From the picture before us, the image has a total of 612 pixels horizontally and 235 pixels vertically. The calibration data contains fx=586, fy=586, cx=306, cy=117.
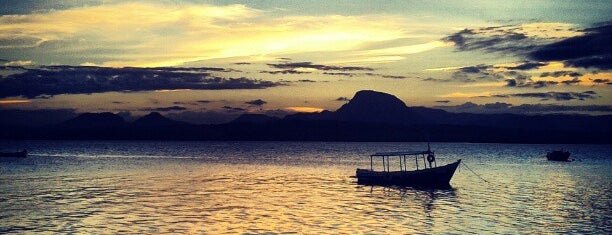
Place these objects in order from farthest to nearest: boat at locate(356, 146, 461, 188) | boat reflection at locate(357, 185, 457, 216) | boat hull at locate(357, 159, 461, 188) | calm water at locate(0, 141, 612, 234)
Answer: boat hull at locate(357, 159, 461, 188), boat at locate(356, 146, 461, 188), boat reflection at locate(357, 185, 457, 216), calm water at locate(0, 141, 612, 234)

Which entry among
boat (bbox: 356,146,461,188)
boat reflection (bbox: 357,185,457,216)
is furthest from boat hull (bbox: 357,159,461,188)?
boat reflection (bbox: 357,185,457,216)

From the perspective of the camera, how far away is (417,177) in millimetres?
80750

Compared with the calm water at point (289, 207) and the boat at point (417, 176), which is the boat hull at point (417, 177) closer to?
the boat at point (417, 176)

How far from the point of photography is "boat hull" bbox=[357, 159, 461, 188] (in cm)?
7969

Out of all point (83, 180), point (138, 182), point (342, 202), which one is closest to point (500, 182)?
point (342, 202)

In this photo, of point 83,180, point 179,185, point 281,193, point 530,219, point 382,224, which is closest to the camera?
point 382,224

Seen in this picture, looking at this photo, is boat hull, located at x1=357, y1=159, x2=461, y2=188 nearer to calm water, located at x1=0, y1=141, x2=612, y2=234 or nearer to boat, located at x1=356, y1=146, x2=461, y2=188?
boat, located at x1=356, y1=146, x2=461, y2=188

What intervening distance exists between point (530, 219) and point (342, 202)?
723 inches

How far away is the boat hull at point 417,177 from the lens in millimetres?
79688

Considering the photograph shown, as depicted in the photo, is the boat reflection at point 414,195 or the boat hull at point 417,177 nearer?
the boat reflection at point 414,195

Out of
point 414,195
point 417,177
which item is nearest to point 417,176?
point 417,177

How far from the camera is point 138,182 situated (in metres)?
83.4

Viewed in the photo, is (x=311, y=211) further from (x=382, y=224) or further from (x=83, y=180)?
(x=83, y=180)

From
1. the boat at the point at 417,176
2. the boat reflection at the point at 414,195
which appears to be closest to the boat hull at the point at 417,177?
the boat at the point at 417,176
